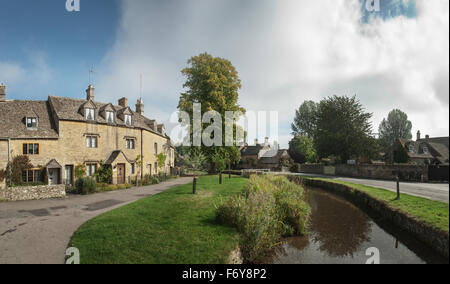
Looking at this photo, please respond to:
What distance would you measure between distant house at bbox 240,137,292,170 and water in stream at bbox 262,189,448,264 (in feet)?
136

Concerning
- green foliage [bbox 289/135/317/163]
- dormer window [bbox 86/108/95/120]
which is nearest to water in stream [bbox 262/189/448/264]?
dormer window [bbox 86/108/95/120]

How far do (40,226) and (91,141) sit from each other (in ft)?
51.5

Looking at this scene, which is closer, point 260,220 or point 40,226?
point 260,220

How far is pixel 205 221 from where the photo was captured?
31.3 feet

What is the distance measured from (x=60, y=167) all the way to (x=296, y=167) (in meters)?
43.1

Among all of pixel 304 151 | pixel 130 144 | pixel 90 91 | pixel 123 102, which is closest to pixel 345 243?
pixel 130 144

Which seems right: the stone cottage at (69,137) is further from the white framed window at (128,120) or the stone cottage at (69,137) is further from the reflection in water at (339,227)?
the reflection in water at (339,227)

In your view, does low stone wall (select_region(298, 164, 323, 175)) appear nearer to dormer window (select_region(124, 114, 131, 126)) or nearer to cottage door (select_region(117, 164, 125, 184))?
cottage door (select_region(117, 164, 125, 184))

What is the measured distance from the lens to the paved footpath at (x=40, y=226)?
673 cm

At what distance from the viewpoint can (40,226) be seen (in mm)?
9703

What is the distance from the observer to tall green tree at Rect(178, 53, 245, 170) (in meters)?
28.9

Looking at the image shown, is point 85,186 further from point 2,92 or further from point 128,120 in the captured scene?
point 2,92
